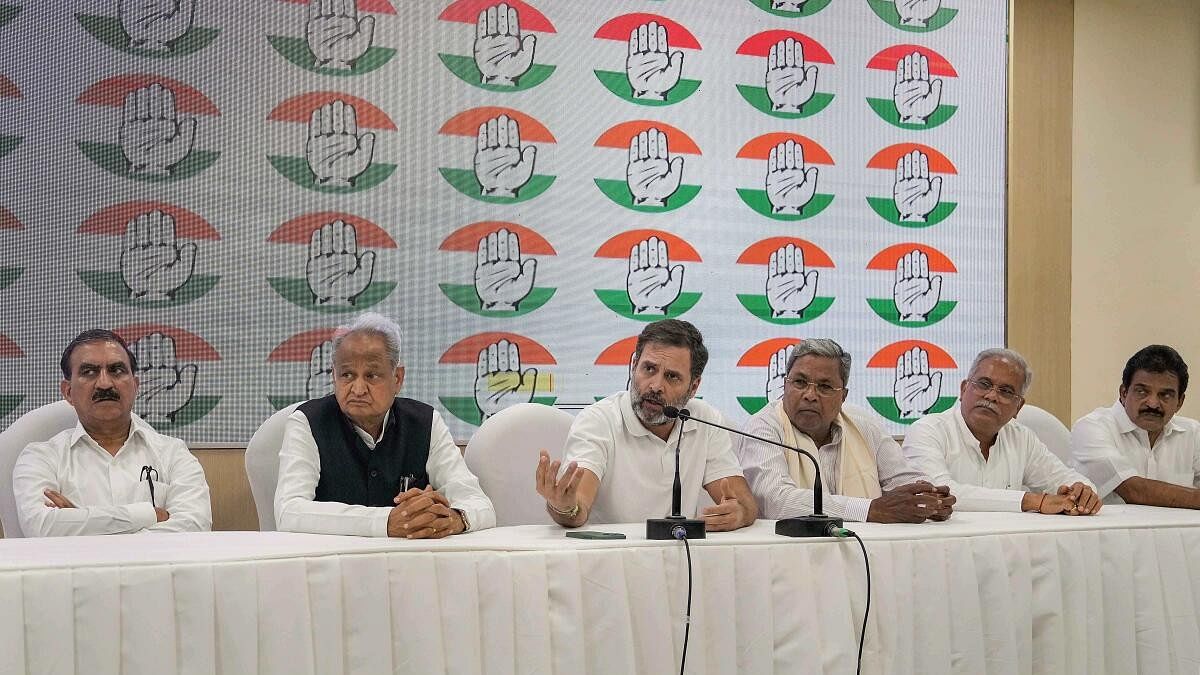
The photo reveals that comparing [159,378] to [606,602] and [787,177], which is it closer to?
[606,602]

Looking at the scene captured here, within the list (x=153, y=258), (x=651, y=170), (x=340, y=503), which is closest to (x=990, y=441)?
(x=651, y=170)

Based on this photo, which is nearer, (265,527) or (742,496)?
(742,496)

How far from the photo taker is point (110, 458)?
10.2 feet

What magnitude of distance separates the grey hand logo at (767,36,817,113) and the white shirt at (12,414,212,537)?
8.33 feet

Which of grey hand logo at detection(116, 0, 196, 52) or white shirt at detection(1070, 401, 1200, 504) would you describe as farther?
white shirt at detection(1070, 401, 1200, 504)

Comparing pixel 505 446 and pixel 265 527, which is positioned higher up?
pixel 505 446

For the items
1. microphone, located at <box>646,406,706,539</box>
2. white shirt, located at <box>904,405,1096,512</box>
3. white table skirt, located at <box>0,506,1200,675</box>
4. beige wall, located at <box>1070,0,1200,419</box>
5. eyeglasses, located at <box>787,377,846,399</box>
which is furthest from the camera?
beige wall, located at <box>1070,0,1200,419</box>

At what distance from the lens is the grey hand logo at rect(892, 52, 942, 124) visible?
175 inches

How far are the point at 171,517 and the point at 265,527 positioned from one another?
274 mm

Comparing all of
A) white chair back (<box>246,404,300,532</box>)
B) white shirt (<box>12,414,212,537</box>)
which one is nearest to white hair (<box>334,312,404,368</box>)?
white chair back (<box>246,404,300,532</box>)

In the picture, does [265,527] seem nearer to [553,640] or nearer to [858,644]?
[553,640]

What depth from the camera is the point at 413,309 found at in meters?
3.76

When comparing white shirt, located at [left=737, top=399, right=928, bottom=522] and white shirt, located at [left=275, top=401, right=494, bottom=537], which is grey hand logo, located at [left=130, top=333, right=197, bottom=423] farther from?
white shirt, located at [left=737, top=399, right=928, bottom=522]

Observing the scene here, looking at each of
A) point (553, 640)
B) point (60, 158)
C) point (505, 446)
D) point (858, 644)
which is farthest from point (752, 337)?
point (60, 158)
